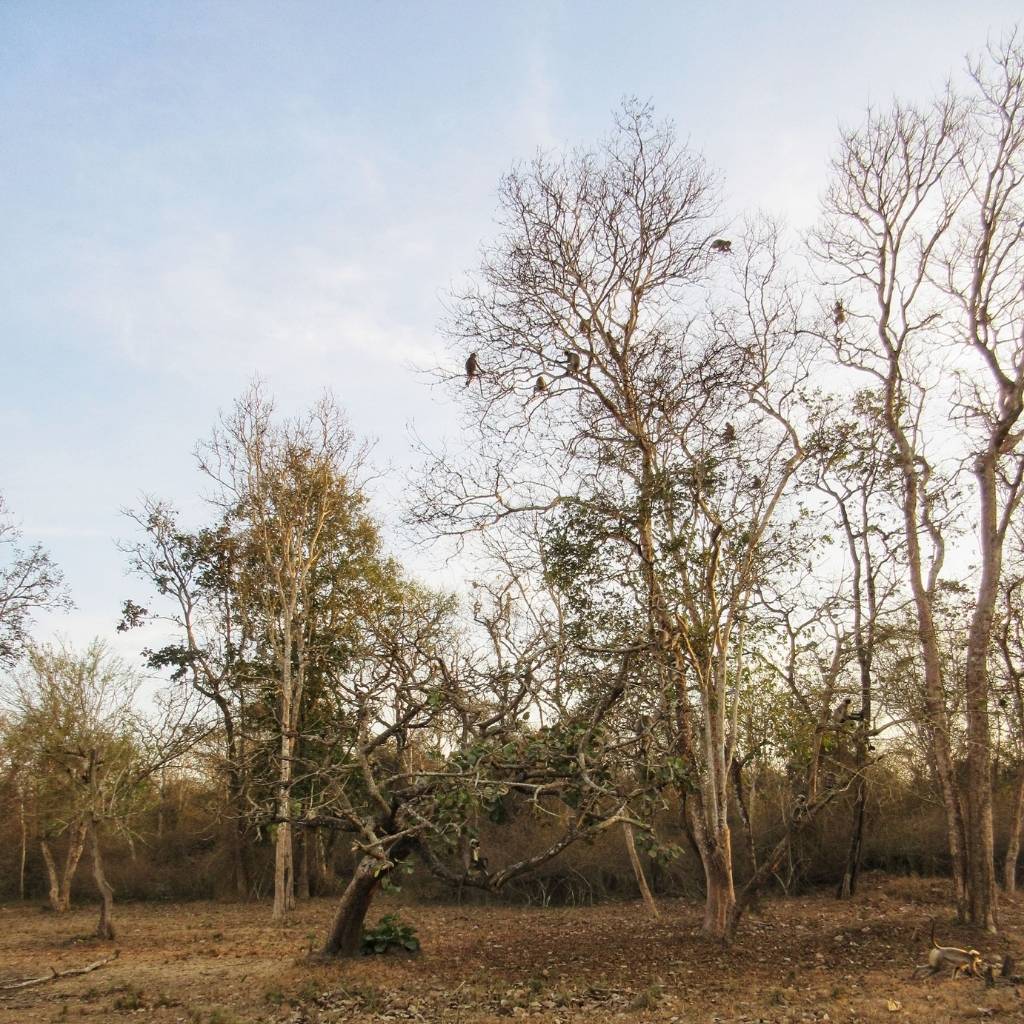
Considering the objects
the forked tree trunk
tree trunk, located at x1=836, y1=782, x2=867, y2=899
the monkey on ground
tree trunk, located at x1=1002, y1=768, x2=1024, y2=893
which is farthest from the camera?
the forked tree trunk

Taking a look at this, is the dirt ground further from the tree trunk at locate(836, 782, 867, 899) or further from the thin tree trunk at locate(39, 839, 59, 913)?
the thin tree trunk at locate(39, 839, 59, 913)

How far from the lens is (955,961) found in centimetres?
803

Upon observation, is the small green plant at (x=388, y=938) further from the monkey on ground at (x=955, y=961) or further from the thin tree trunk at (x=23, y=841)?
the thin tree trunk at (x=23, y=841)

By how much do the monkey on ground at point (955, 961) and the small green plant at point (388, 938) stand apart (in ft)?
19.0

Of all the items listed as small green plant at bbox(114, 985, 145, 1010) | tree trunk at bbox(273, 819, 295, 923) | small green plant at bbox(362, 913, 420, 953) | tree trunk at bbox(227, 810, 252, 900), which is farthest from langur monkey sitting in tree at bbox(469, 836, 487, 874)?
Answer: tree trunk at bbox(227, 810, 252, 900)

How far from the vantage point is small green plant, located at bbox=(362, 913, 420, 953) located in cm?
1010

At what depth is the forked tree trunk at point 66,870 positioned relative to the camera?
19.7 metres

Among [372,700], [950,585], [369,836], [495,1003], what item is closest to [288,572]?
[372,700]

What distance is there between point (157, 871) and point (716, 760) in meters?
19.1

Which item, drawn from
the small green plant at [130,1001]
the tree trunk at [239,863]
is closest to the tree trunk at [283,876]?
the tree trunk at [239,863]

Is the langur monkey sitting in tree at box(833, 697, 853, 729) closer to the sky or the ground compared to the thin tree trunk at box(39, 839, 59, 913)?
closer to the sky

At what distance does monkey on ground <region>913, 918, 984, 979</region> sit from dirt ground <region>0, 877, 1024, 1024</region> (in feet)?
0.65

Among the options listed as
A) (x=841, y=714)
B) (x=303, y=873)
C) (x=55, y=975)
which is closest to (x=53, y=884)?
(x=303, y=873)

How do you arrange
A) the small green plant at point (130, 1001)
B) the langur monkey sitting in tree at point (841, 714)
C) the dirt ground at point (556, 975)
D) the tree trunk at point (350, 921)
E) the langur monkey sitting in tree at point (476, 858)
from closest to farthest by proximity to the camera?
the dirt ground at point (556, 975)
the small green plant at point (130, 1001)
the langur monkey sitting in tree at point (476, 858)
the tree trunk at point (350, 921)
the langur monkey sitting in tree at point (841, 714)
